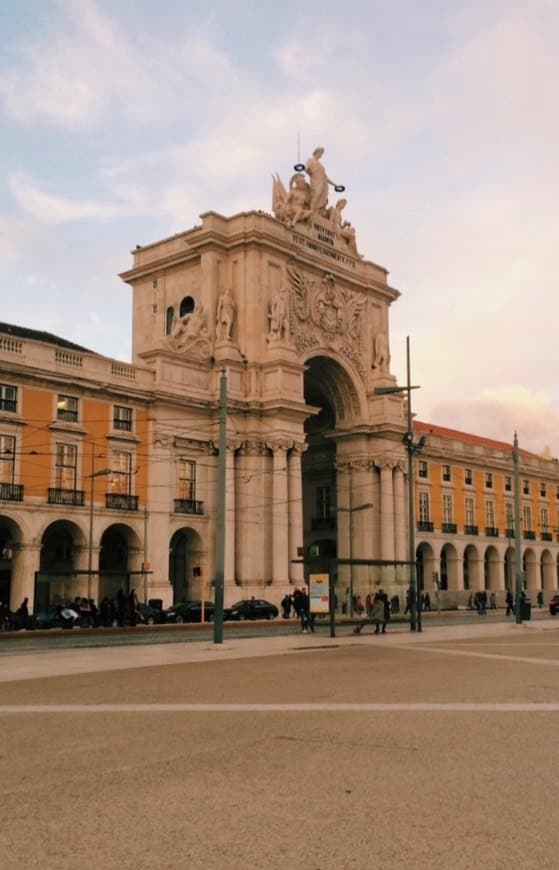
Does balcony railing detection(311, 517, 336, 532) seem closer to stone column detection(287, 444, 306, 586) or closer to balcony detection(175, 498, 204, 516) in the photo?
stone column detection(287, 444, 306, 586)

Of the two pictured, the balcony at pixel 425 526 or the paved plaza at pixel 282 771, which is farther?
the balcony at pixel 425 526

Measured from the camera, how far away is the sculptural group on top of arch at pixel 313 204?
201 ft

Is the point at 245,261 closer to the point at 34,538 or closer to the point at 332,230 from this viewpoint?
the point at 332,230

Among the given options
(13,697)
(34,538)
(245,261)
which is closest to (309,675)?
(13,697)

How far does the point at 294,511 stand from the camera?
182 ft

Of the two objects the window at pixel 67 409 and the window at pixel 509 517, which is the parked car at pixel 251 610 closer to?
the window at pixel 67 409

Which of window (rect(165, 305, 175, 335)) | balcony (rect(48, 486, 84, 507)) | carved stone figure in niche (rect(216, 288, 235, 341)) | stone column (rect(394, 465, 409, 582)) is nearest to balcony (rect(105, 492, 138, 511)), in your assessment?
balcony (rect(48, 486, 84, 507))

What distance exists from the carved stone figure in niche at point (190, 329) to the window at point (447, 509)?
1210 inches

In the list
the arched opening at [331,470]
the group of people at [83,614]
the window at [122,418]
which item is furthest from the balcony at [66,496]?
the arched opening at [331,470]

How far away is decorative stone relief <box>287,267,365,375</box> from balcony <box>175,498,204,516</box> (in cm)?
1268

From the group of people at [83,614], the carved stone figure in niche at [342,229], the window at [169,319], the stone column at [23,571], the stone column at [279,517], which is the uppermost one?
the carved stone figure in niche at [342,229]

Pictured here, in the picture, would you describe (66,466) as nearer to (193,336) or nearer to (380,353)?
(193,336)

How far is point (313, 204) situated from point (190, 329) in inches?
540

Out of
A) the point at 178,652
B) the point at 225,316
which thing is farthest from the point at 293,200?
the point at 178,652
